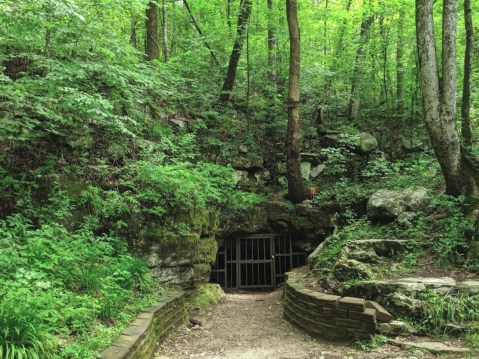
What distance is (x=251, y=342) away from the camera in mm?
5426

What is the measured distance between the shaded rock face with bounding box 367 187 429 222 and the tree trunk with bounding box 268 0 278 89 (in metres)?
6.56

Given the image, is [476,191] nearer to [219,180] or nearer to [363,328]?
[363,328]

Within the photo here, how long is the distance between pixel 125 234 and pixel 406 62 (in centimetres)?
1211

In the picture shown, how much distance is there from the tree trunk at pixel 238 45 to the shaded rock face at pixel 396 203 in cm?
667

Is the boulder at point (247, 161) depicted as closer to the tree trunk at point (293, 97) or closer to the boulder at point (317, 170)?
the tree trunk at point (293, 97)

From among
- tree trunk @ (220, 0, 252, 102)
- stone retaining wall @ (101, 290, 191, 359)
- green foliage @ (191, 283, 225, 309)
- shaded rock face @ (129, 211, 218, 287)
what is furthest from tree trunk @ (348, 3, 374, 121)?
stone retaining wall @ (101, 290, 191, 359)

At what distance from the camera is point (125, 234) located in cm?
621

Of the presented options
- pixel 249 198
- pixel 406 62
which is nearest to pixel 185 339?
pixel 249 198

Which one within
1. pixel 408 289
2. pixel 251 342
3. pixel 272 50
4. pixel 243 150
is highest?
pixel 272 50

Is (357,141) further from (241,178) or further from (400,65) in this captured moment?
(241,178)

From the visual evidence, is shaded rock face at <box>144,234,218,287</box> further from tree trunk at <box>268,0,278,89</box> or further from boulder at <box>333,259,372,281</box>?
tree trunk at <box>268,0,278,89</box>

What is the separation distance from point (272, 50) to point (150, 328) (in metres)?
11.0

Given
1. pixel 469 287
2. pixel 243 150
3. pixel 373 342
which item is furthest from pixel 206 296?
pixel 243 150

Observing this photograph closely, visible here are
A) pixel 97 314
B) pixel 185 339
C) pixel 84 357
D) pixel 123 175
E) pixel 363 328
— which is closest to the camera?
pixel 84 357
